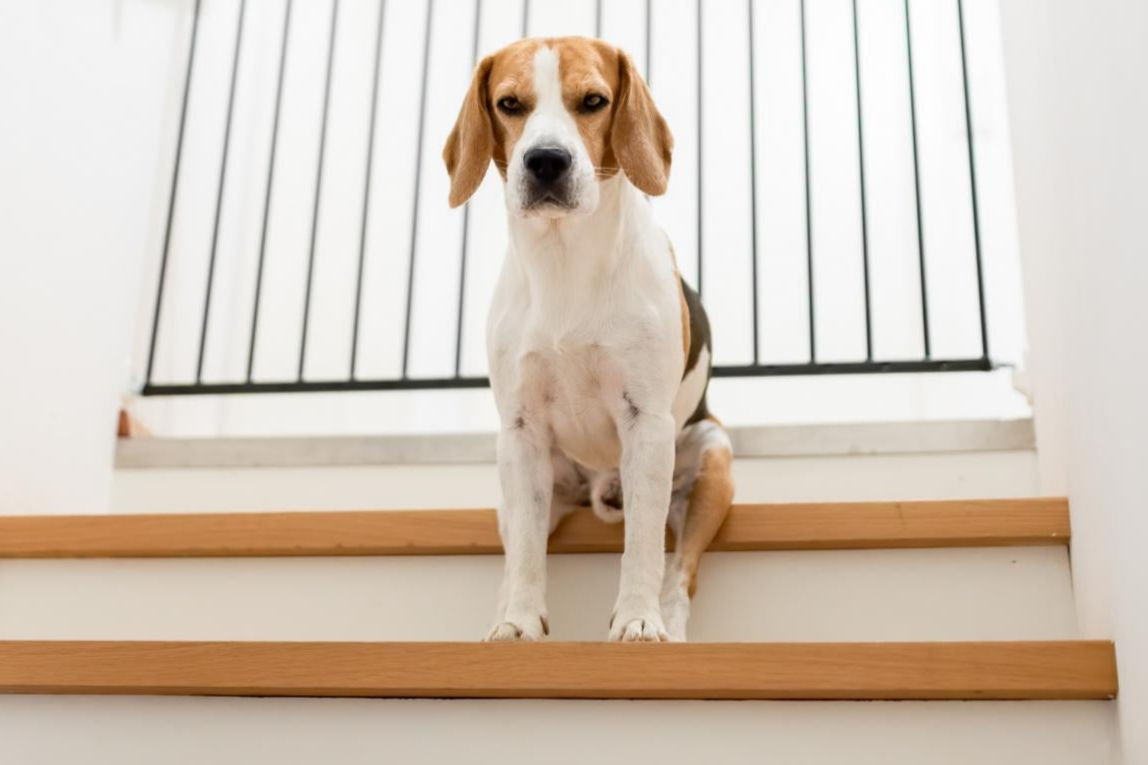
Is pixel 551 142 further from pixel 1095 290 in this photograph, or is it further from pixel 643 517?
pixel 1095 290

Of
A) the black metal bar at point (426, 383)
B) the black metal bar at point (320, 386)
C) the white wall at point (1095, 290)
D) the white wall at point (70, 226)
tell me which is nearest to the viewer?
the white wall at point (1095, 290)

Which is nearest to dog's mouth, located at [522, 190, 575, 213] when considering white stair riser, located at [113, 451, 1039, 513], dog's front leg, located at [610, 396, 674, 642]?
dog's front leg, located at [610, 396, 674, 642]

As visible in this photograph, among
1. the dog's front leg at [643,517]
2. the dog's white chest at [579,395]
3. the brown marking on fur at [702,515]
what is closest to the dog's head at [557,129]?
the dog's white chest at [579,395]

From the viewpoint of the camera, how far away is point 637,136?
1560 mm

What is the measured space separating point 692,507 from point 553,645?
0.44 m

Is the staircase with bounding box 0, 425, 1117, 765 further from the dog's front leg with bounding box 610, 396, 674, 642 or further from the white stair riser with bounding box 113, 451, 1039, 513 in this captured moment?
the dog's front leg with bounding box 610, 396, 674, 642

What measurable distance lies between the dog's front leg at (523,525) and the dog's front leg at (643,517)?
11 centimetres

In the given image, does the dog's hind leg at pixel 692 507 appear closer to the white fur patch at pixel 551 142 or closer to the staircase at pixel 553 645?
the staircase at pixel 553 645

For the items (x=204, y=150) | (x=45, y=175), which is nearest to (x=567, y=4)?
(x=204, y=150)

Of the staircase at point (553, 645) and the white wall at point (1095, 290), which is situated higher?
the white wall at point (1095, 290)

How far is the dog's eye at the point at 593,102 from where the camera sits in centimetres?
153

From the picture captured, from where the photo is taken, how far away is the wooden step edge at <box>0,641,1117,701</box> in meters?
1.18

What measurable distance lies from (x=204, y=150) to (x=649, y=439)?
2.19 m

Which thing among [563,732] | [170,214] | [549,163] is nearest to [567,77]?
[549,163]
